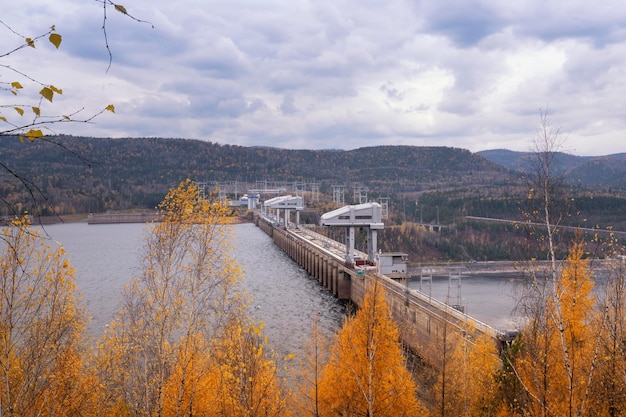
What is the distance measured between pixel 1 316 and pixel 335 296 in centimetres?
2916

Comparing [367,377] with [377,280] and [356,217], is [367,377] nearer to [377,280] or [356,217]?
[377,280]

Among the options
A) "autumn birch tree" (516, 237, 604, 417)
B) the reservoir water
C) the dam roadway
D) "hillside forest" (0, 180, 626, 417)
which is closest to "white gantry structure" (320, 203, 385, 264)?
the dam roadway

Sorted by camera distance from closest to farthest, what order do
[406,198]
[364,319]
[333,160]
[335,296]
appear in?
[364,319] < [335,296] < [406,198] < [333,160]

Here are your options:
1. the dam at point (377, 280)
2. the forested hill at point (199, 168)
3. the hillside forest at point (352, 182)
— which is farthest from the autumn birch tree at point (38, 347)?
the forested hill at point (199, 168)

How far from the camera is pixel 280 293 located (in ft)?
116

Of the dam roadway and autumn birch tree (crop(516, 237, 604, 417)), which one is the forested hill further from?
autumn birch tree (crop(516, 237, 604, 417))

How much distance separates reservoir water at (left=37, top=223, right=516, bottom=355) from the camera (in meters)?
25.6

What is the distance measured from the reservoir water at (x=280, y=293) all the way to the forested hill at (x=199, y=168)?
251ft

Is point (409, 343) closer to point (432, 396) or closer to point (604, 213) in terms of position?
→ point (432, 396)

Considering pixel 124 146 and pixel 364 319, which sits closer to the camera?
pixel 364 319

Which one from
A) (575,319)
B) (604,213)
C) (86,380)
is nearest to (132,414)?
(86,380)

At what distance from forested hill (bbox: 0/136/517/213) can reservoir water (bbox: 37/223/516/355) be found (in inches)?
3006

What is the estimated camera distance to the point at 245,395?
9.12 meters

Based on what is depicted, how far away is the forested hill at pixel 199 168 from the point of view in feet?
449
